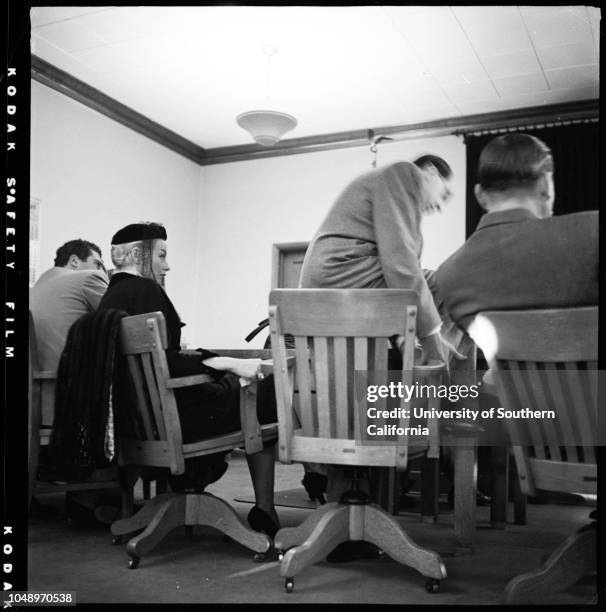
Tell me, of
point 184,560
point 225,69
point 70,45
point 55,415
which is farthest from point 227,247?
point 184,560

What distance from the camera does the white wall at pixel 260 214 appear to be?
5008 mm

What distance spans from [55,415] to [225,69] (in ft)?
9.44

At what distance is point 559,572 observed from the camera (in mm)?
1489

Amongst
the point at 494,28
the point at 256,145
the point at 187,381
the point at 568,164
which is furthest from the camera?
the point at 256,145

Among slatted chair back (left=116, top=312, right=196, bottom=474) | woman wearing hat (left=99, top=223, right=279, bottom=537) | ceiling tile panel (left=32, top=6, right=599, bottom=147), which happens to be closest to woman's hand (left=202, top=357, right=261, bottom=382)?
woman wearing hat (left=99, top=223, right=279, bottom=537)

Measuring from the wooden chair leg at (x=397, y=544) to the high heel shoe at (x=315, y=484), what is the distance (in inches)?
32.2

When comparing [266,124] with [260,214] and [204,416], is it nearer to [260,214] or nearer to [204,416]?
[260,214]

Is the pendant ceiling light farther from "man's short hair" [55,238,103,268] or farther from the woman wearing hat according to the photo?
the woman wearing hat

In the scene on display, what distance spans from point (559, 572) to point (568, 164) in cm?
347

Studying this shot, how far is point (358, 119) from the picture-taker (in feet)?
16.5

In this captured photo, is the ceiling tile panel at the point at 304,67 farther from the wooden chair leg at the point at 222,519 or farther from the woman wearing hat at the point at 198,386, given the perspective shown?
the wooden chair leg at the point at 222,519

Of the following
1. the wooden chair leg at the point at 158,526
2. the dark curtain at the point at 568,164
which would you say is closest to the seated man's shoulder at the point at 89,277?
the wooden chair leg at the point at 158,526

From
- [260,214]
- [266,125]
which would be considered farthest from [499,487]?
[260,214]

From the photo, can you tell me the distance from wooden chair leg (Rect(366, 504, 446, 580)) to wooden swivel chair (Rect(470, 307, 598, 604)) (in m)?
0.20
